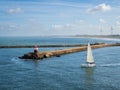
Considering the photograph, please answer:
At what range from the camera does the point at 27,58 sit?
91.3 meters

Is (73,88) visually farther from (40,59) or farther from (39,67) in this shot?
(40,59)

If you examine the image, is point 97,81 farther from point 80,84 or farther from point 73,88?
point 73,88

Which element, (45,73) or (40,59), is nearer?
(45,73)

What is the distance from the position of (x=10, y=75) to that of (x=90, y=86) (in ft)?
60.6

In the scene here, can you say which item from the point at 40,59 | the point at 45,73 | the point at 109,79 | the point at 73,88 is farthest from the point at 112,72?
the point at 40,59

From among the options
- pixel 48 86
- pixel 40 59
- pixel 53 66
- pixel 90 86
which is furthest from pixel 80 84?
pixel 40 59

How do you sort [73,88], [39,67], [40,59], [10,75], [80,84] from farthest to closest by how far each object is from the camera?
[40,59] < [39,67] < [10,75] < [80,84] < [73,88]

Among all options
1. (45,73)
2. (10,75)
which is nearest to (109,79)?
(45,73)

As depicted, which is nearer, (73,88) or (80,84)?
Result: (73,88)

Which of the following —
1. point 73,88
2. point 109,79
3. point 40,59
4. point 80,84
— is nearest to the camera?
point 73,88

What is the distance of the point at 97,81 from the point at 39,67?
22.2m

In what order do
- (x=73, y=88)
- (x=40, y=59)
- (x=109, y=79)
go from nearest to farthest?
1. (x=73, y=88)
2. (x=109, y=79)
3. (x=40, y=59)

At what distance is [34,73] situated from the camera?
63.6m

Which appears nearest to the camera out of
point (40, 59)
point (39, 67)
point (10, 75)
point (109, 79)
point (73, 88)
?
point (73, 88)
